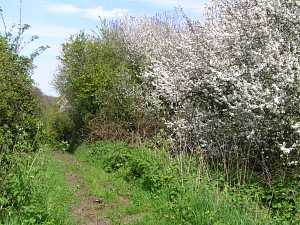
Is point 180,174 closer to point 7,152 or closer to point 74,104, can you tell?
point 7,152

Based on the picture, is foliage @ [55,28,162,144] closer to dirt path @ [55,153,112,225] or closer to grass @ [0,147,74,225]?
dirt path @ [55,153,112,225]

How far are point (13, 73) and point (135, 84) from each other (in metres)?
9.93

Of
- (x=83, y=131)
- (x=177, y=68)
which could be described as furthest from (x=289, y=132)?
(x=83, y=131)

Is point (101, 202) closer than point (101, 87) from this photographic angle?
Yes

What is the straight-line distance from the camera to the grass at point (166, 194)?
333 inches

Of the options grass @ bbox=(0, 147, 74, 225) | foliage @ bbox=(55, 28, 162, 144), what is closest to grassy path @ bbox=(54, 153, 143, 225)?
grass @ bbox=(0, 147, 74, 225)

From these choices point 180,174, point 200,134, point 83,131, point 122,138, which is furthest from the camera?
point 83,131

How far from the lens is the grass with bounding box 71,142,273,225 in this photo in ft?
27.7

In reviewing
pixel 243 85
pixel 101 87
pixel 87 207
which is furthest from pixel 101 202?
pixel 101 87

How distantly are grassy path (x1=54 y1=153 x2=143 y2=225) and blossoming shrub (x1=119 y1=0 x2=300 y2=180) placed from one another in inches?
83.5

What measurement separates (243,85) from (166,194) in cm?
316

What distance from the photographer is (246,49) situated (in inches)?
521

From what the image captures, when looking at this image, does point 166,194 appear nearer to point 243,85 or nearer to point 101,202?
point 101,202

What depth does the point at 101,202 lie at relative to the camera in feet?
40.5
